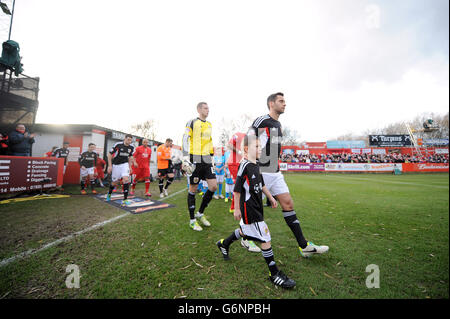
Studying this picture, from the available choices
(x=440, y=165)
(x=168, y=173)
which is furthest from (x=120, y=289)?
(x=440, y=165)

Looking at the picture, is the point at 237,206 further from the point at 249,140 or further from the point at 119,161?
the point at 119,161

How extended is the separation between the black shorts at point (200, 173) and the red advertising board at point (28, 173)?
24.6ft

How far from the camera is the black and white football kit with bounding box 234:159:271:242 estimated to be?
2.05 metres

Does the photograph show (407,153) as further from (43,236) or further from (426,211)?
(43,236)

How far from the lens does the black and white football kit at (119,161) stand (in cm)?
575

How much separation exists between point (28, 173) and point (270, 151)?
30.9 ft

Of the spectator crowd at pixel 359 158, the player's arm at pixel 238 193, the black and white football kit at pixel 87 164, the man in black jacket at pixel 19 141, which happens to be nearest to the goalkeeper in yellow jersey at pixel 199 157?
the player's arm at pixel 238 193

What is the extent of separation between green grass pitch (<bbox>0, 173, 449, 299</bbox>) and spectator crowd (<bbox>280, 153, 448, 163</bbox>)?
26303mm

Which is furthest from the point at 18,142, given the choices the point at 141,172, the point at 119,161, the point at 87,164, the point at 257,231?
the point at 257,231

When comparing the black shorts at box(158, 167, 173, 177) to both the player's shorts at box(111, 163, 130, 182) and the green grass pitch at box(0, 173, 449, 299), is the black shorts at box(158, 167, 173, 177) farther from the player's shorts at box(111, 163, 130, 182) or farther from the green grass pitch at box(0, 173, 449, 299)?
the green grass pitch at box(0, 173, 449, 299)

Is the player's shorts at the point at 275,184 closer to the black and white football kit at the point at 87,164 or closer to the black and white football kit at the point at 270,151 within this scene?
the black and white football kit at the point at 270,151

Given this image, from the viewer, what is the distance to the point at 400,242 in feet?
9.59

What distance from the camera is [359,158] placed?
28641mm
